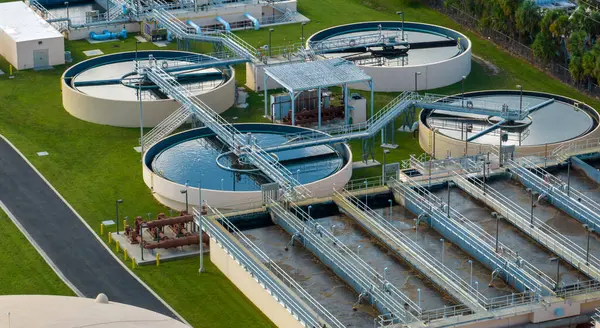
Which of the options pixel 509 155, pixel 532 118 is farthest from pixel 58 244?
pixel 532 118

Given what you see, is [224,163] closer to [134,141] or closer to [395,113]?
[134,141]

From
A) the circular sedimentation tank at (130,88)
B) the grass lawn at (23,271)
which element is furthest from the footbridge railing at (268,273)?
the circular sedimentation tank at (130,88)

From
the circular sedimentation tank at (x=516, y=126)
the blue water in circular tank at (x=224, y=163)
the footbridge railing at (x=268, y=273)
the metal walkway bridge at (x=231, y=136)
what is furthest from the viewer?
Answer: the circular sedimentation tank at (x=516, y=126)

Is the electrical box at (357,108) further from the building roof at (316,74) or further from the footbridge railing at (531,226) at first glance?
the footbridge railing at (531,226)

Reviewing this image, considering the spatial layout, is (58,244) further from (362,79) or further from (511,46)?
(511,46)

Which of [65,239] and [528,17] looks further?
[528,17]

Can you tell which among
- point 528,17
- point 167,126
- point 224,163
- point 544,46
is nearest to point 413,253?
point 224,163
